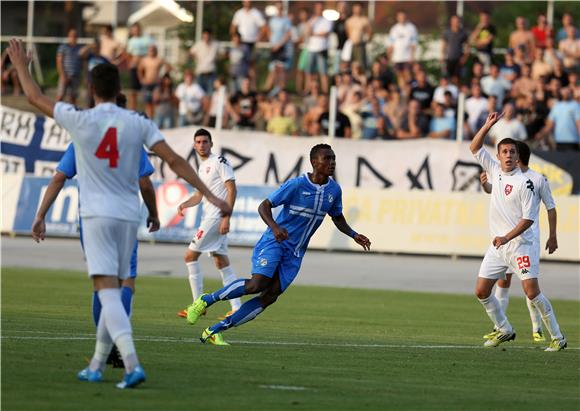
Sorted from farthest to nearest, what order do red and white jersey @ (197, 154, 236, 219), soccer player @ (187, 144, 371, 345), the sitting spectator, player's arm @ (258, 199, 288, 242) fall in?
the sitting spectator → red and white jersey @ (197, 154, 236, 219) → soccer player @ (187, 144, 371, 345) → player's arm @ (258, 199, 288, 242)

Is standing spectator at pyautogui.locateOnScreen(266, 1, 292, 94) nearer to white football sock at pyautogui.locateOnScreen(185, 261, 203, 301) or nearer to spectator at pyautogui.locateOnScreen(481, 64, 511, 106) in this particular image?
spectator at pyautogui.locateOnScreen(481, 64, 511, 106)

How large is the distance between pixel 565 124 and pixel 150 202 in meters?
19.5

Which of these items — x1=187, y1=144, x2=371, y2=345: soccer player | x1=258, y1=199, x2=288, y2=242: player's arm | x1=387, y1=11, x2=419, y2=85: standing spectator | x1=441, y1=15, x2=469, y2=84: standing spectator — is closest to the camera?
x1=258, y1=199, x2=288, y2=242: player's arm

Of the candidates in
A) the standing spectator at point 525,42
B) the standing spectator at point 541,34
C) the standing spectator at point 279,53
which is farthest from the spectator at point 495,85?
the standing spectator at point 279,53

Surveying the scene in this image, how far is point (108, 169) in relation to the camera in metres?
9.36

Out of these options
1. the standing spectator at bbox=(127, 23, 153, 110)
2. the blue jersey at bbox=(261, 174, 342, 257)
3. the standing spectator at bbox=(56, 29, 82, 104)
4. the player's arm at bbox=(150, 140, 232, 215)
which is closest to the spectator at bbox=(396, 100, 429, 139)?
the standing spectator at bbox=(127, 23, 153, 110)

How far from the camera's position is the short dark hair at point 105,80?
366 inches

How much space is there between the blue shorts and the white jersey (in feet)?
12.3

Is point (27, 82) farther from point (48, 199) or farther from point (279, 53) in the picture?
point (279, 53)

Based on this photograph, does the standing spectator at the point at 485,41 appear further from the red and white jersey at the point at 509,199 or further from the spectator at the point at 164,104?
the red and white jersey at the point at 509,199

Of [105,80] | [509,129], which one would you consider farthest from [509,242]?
[509,129]

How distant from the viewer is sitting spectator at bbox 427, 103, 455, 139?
2986cm

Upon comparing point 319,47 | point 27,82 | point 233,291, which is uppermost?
point 319,47

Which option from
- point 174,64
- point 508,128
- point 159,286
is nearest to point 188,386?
point 159,286
